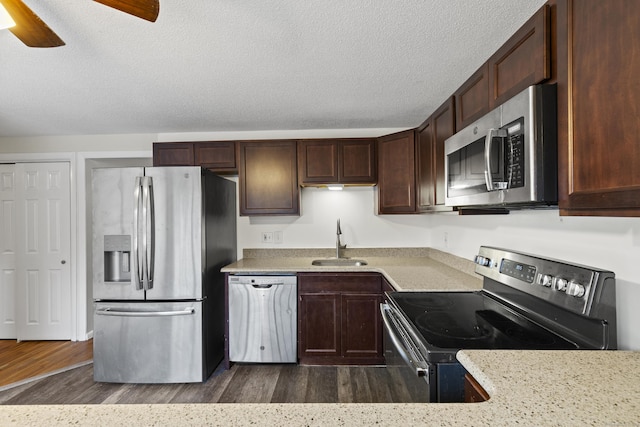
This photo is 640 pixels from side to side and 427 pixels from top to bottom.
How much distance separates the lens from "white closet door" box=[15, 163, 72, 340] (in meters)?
3.41

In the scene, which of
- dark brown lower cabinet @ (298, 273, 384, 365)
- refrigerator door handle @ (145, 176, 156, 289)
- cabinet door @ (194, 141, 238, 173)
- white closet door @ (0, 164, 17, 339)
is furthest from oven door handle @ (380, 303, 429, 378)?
white closet door @ (0, 164, 17, 339)

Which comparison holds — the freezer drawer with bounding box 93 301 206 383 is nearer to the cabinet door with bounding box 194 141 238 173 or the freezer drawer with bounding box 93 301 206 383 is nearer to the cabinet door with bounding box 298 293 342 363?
the cabinet door with bounding box 298 293 342 363

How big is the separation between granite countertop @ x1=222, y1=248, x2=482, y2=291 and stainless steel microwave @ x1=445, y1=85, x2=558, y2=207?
83 cm

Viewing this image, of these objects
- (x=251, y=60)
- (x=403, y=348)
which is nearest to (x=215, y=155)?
(x=251, y=60)

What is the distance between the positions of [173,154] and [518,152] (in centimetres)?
295

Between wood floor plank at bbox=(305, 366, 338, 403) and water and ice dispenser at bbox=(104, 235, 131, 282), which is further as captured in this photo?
water and ice dispenser at bbox=(104, 235, 131, 282)

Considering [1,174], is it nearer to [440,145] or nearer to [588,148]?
[440,145]

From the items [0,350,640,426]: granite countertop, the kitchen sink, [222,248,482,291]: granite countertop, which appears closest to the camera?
[0,350,640,426]: granite countertop

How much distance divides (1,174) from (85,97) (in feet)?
6.83

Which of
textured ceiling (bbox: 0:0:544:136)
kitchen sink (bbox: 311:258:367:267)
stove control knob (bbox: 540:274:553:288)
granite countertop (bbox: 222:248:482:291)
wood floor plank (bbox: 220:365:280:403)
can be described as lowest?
wood floor plank (bbox: 220:365:280:403)

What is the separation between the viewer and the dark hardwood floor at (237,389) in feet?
7.52

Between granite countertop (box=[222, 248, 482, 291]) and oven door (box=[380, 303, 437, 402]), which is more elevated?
granite countertop (box=[222, 248, 482, 291])

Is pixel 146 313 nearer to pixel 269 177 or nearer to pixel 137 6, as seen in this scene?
pixel 269 177

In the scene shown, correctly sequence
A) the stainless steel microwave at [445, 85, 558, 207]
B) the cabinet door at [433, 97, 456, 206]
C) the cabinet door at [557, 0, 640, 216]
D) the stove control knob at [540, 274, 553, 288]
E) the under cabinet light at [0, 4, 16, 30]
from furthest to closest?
the cabinet door at [433, 97, 456, 206]
the stove control knob at [540, 274, 553, 288]
the under cabinet light at [0, 4, 16, 30]
the stainless steel microwave at [445, 85, 558, 207]
the cabinet door at [557, 0, 640, 216]
